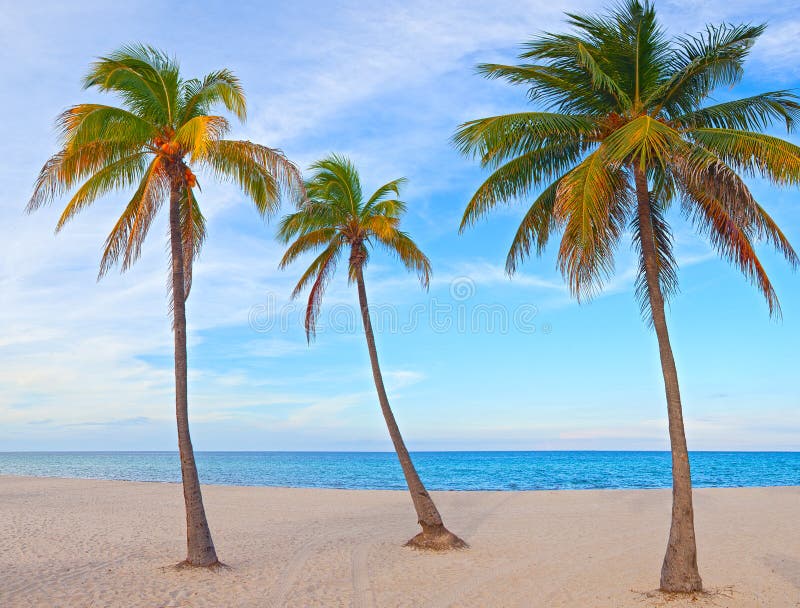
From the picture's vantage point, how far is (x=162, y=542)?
14.2m

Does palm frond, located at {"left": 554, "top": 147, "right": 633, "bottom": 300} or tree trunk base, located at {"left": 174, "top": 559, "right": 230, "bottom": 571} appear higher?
palm frond, located at {"left": 554, "top": 147, "right": 633, "bottom": 300}

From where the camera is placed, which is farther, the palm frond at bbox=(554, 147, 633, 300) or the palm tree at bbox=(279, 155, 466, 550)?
the palm tree at bbox=(279, 155, 466, 550)

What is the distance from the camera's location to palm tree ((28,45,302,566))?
10.3 metres

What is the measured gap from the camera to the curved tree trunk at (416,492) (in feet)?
41.7

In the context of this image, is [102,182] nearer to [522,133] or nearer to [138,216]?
[138,216]

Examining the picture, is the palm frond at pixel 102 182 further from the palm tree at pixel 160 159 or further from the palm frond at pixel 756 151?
the palm frond at pixel 756 151

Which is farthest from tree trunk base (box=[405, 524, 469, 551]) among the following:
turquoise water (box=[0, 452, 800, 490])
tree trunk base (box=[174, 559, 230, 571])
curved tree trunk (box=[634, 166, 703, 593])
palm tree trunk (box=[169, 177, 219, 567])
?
turquoise water (box=[0, 452, 800, 490])

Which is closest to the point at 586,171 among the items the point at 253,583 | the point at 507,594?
the point at 507,594

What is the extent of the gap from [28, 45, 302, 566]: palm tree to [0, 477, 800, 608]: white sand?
1.69 meters

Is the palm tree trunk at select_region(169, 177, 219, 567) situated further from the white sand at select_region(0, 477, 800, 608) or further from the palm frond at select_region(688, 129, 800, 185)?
the palm frond at select_region(688, 129, 800, 185)

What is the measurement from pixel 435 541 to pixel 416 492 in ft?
3.44

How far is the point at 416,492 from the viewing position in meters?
12.9

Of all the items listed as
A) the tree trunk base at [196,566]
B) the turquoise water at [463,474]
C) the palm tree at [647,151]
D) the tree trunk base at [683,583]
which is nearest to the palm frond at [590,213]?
the palm tree at [647,151]

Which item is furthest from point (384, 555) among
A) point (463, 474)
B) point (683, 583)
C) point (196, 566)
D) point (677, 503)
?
point (463, 474)
